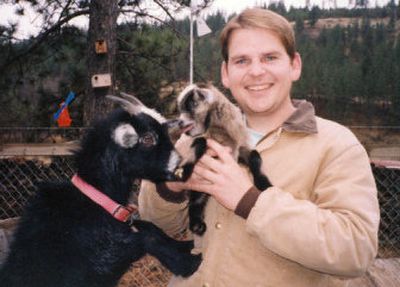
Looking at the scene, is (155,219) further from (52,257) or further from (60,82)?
(60,82)

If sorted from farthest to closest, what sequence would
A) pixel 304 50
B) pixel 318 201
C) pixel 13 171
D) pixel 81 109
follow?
pixel 304 50 < pixel 81 109 < pixel 13 171 < pixel 318 201

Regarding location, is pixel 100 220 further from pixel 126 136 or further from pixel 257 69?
pixel 257 69

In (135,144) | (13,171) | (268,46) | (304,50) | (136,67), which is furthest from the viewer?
(304,50)

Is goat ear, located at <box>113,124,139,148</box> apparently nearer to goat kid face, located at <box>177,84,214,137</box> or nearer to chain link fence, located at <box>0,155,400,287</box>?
goat kid face, located at <box>177,84,214,137</box>

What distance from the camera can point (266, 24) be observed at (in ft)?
6.44

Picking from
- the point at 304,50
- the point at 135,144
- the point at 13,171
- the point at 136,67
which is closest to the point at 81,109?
the point at 136,67

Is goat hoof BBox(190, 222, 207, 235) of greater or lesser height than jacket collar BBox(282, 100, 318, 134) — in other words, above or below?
below

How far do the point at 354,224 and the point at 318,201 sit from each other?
188 millimetres

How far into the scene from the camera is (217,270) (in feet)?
6.00

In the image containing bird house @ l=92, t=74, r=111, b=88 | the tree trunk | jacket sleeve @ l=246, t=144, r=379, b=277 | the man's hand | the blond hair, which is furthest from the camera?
the tree trunk

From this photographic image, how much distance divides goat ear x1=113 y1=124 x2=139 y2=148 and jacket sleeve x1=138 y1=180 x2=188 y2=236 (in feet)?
0.75

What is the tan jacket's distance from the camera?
5.21 ft

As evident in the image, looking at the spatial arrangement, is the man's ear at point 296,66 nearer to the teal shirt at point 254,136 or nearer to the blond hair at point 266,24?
the blond hair at point 266,24

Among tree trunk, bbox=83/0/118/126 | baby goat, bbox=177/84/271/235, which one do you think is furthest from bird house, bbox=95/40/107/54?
baby goat, bbox=177/84/271/235
